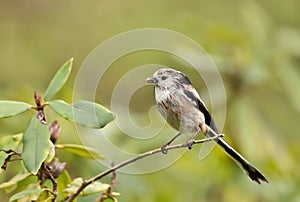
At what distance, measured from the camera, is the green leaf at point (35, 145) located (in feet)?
4.06

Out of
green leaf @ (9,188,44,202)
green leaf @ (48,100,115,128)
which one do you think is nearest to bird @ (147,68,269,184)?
green leaf @ (48,100,115,128)

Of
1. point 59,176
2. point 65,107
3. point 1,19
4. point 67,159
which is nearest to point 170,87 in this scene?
point 65,107

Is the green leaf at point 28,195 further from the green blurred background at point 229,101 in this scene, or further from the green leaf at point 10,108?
the green blurred background at point 229,101

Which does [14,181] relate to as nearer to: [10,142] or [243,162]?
[10,142]

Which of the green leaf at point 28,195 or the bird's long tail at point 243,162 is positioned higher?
the green leaf at point 28,195

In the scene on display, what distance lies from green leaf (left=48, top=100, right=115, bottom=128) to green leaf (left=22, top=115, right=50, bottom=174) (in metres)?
0.04

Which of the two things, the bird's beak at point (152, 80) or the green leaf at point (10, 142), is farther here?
the green leaf at point (10, 142)

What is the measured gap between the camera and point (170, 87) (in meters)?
1.15

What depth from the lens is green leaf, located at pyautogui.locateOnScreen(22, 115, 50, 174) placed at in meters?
1.24

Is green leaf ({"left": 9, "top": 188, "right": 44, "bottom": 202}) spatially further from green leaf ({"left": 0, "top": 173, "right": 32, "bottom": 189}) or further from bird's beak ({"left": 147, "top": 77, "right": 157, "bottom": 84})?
bird's beak ({"left": 147, "top": 77, "right": 157, "bottom": 84})

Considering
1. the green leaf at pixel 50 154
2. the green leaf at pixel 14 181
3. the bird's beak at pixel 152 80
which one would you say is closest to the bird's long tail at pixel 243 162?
the bird's beak at pixel 152 80

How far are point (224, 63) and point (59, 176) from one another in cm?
143

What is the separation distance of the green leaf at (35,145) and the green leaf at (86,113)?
4 cm

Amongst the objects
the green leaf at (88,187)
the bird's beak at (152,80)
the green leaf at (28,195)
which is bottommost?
the bird's beak at (152,80)
